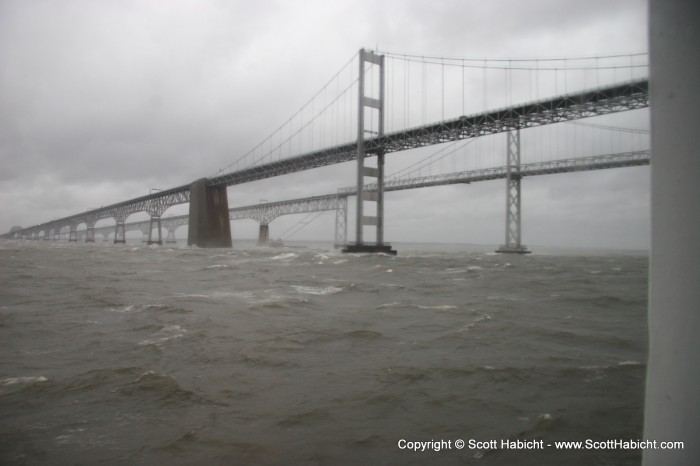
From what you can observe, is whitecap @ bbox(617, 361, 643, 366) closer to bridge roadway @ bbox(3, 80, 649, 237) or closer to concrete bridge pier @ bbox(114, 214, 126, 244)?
bridge roadway @ bbox(3, 80, 649, 237)

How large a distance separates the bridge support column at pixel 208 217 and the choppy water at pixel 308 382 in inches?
1545

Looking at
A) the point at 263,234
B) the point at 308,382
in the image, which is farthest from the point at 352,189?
the point at 308,382

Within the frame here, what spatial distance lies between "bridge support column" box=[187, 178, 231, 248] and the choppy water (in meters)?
39.2

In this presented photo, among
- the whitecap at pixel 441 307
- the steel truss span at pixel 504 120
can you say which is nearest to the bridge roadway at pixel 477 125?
the steel truss span at pixel 504 120

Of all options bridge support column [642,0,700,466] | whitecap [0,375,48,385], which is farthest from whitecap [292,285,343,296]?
bridge support column [642,0,700,466]

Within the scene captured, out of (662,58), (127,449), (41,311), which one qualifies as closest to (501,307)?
(127,449)

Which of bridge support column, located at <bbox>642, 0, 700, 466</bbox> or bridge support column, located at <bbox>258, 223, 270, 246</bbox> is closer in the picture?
bridge support column, located at <bbox>642, 0, 700, 466</bbox>

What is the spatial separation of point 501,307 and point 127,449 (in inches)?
245

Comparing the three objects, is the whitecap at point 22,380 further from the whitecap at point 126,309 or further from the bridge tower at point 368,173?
the bridge tower at point 368,173

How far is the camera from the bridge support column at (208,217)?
44.5 m

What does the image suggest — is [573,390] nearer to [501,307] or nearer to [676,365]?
[676,365]

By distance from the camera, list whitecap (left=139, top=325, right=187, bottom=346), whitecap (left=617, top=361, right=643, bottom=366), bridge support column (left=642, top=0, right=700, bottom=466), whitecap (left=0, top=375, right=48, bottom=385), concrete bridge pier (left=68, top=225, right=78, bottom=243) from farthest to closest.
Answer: concrete bridge pier (left=68, top=225, right=78, bottom=243) → whitecap (left=139, top=325, right=187, bottom=346) → whitecap (left=617, top=361, right=643, bottom=366) → whitecap (left=0, top=375, right=48, bottom=385) → bridge support column (left=642, top=0, right=700, bottom=466)

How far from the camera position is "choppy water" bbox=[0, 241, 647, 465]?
2277mm

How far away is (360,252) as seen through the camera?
27531 mm
